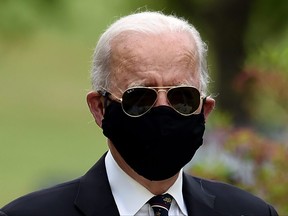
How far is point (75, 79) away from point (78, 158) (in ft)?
8.55

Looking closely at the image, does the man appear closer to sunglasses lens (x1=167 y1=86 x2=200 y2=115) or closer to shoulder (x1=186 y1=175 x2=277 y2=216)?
sunglasses lens (x1=167 y1=86 x2=200 y2=115)

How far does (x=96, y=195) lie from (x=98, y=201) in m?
0.03

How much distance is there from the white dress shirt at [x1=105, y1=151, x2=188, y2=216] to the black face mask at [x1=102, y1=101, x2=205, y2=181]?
6 cm

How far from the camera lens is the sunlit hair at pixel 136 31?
331 centimetres

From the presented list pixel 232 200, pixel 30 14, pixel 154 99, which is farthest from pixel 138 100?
pixel 30 14

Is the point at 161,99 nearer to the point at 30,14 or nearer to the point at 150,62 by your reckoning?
the point at 150,62

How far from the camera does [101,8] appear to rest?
12.9m

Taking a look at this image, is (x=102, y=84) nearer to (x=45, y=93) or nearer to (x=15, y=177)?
(x=15, y=177)

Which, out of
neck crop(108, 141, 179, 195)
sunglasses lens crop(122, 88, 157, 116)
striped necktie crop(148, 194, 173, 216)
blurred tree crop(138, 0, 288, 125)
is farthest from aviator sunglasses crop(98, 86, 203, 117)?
blurred tree crop(138, 0, 288, 125)

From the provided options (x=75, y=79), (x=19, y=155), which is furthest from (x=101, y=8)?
(x=75, y=79)

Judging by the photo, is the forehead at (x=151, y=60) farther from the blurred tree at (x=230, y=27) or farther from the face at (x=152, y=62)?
the blurred tree at (x=230, y=27)

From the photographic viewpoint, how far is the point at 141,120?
3.24m

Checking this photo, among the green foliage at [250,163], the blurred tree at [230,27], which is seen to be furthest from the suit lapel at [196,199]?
the blurred tree at [230,27]

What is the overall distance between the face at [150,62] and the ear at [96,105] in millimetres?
83
